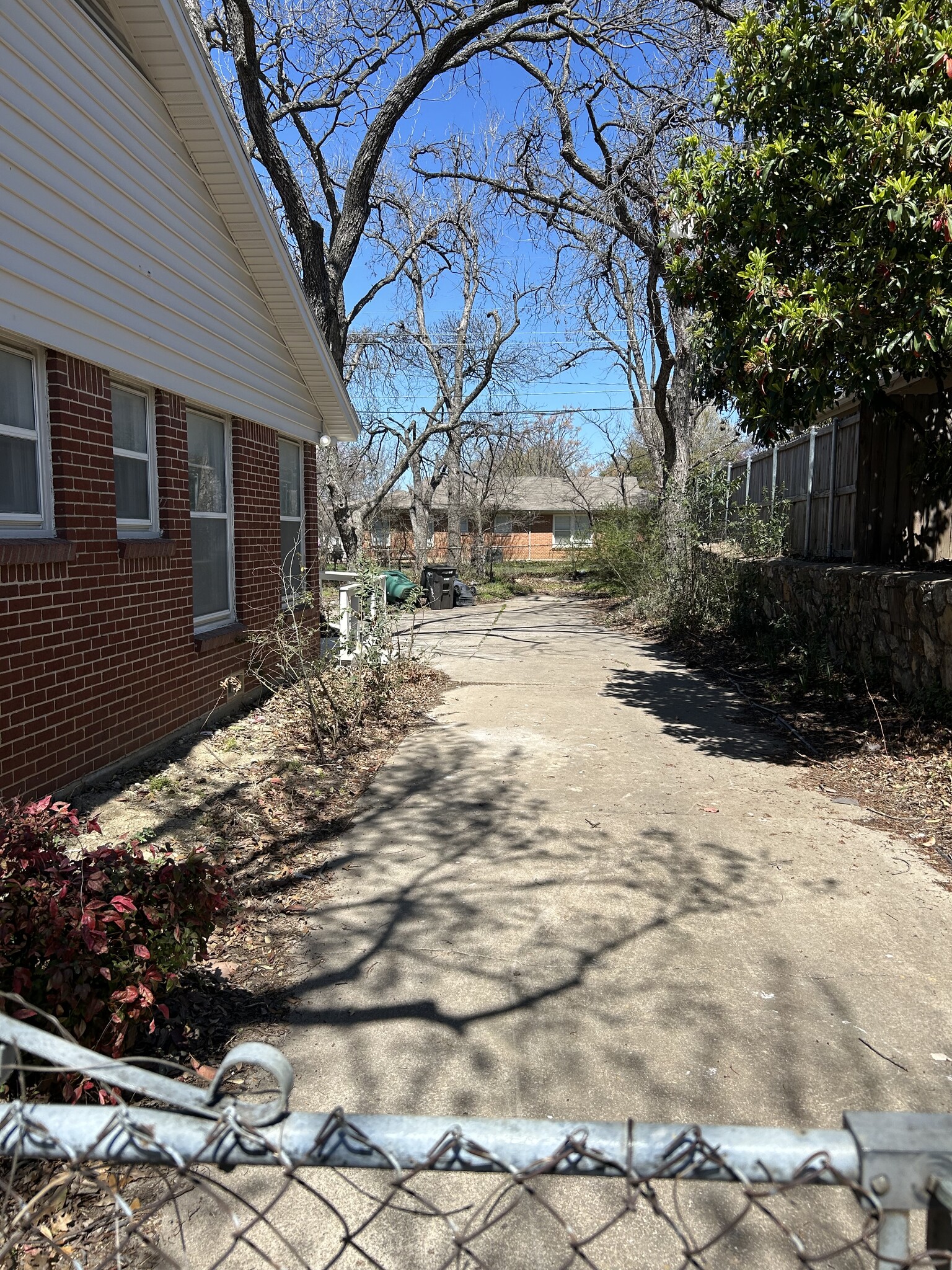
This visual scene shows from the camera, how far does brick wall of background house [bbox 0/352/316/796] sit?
490 cm

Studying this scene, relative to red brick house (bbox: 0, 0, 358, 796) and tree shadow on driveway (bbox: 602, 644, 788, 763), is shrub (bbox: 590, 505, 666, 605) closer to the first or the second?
tree shadow on driveway (bbox: 602, 644, 788, 763)

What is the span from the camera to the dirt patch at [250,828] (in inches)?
131

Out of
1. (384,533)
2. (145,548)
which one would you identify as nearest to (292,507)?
(145,548)

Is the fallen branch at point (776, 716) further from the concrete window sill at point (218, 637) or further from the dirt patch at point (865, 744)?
the concrete window sill at point (218, 637)

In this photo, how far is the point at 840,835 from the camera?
17.6 feet

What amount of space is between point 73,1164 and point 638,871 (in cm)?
403

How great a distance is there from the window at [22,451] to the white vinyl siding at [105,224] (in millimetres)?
237

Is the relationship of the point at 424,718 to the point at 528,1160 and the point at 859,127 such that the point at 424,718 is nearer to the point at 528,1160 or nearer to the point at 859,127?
the point at 859,127

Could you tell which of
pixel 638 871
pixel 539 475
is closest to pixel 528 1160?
pixel 638 871

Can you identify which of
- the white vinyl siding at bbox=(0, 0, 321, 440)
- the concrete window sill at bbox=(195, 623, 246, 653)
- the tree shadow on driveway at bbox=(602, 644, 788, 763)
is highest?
the white vinyl siding at bbox=(0, 0, 321, 440)

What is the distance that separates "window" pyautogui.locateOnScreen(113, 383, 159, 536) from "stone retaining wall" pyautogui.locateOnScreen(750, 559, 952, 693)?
19.8 ft

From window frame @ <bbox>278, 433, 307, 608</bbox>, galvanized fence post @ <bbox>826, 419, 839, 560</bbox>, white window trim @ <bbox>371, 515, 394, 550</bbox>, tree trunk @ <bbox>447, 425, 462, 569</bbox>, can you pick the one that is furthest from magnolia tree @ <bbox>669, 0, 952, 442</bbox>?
white window trim @ <bbox>371, 515, 394, 550</bbox>

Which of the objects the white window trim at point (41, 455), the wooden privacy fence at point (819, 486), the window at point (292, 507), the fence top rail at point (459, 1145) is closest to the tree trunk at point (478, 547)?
the wooden privacy fence at point (819, 486)

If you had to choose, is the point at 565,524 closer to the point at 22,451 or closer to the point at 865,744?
the point at 865,744
